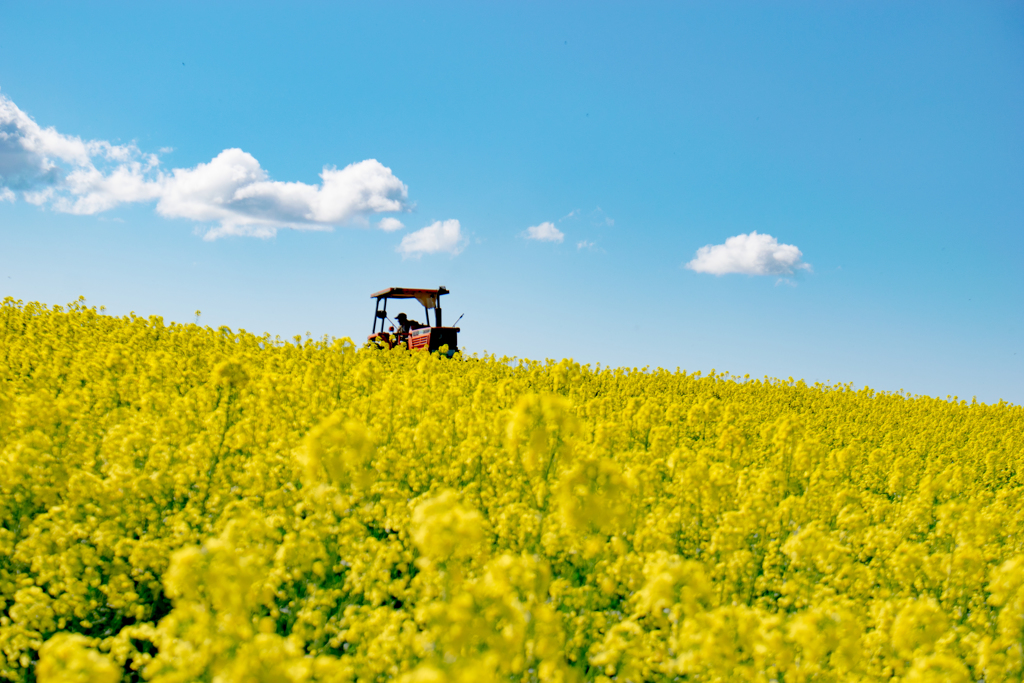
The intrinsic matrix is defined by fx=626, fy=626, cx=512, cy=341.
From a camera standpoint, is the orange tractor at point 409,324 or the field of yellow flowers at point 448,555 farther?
the orange tractor at point 409,324

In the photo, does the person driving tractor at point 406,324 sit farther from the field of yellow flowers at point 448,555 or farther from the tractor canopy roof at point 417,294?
the field of yellow flowers at point 448,555

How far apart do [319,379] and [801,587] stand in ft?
21.8

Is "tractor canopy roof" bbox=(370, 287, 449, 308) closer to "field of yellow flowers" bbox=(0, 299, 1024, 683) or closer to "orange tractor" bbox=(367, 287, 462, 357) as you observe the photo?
"orange tractor" bbox=(367, 287, 462, 357)

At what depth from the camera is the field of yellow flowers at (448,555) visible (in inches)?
104

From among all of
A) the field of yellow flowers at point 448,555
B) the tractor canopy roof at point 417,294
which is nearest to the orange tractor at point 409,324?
the tractor canopy roof at point 417,294

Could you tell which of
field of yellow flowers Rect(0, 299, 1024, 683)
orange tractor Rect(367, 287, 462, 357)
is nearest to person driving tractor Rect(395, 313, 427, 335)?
orange tractor Rect(367, 287, 462, 357)

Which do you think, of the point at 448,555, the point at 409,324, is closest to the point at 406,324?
the point at 409,324

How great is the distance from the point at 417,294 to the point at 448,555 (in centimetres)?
1906

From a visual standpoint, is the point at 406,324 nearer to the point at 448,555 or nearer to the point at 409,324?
the point at 409,324

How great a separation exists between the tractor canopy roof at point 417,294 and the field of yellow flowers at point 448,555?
1301 centimetres

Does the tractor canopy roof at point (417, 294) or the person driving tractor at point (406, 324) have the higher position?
the tractor canopy roof at point (417, 294)

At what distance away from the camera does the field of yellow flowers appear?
2.65 meters

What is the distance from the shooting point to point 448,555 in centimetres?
280

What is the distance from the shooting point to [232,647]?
241 cm
